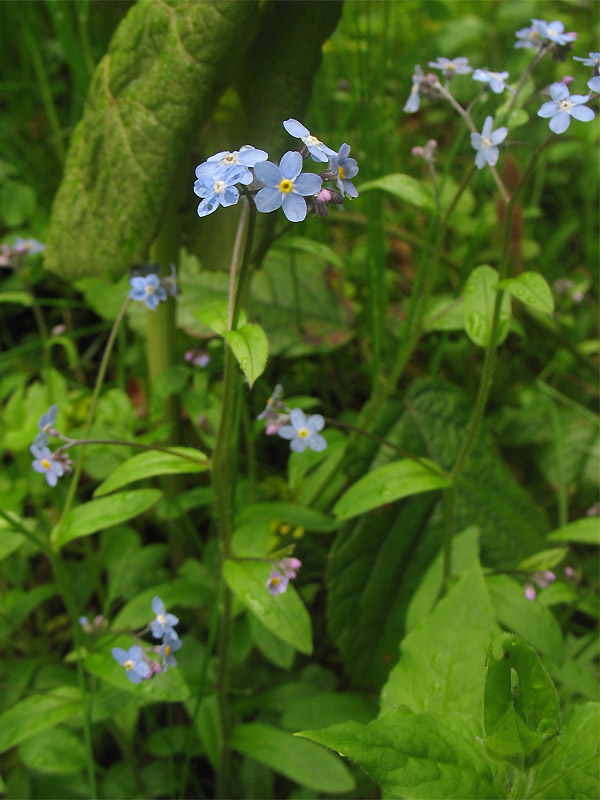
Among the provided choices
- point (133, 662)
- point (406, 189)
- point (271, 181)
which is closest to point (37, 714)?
point (133, 662)

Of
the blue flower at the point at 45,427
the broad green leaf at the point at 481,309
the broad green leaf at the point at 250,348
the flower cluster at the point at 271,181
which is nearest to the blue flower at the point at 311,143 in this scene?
the flower cluster at the point at 271,181

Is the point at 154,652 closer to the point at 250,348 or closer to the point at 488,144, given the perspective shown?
the point at 250,348

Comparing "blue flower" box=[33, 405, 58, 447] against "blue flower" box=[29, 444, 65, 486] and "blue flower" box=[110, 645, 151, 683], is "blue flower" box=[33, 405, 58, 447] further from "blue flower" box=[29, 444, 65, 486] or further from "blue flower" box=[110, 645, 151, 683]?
"blue flower" box=[110, 645, 151, 683]

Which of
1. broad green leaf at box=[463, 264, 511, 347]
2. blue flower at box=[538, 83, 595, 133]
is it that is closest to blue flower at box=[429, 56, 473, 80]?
blue flower at box=[538, 83, 595, 133]

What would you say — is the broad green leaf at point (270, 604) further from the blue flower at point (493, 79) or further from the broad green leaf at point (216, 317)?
the blue flower at point (493, 79)

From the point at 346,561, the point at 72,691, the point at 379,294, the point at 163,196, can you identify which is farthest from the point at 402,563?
the point at 163,196

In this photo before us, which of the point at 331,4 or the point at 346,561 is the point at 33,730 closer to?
the point at 346,561
